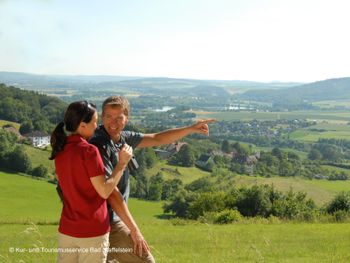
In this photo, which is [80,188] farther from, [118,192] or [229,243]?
[229,243]

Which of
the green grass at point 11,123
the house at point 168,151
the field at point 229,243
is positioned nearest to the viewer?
the field at point 229,243

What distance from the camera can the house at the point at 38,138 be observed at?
72.2 m

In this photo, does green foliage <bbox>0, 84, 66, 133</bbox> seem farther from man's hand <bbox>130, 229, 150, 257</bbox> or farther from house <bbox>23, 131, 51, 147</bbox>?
man's hand <bbox>130, 229, 150, 257</bbox>

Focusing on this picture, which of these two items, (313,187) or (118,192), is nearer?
(118,192)

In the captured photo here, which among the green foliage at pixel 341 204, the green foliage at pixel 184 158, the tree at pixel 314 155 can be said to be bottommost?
the tree at pixel 314 155

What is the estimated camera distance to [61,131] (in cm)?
305

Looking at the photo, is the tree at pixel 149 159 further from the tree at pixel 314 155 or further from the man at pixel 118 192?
the man at pixel 118 192

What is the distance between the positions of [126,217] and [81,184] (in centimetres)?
49

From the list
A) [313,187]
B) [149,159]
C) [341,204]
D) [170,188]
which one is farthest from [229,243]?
[149,159]

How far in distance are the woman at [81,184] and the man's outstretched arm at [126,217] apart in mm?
126

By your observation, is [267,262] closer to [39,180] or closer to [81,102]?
[81,102]

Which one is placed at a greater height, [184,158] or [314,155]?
[184,158]

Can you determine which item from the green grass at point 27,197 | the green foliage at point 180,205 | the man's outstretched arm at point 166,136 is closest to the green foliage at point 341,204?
the man's outstretched arm at point 166,136

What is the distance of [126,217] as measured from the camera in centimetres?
325
